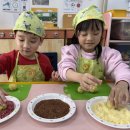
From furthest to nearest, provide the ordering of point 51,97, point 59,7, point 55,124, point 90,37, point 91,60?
point 59,7 < point 91,60 < point 90,37 < point 51,97 < point 55,124

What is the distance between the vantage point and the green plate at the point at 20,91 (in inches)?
26.2

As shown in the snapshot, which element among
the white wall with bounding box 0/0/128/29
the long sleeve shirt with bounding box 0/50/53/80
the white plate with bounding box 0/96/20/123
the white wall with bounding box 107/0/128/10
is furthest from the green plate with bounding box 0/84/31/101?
the white wall with bounding box 107/0/128/10

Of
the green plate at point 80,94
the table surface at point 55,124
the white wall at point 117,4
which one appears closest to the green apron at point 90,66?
the green plate at point 80,94

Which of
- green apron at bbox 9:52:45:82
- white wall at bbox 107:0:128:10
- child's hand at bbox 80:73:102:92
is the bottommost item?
green apron at bbox 9:52:45:82

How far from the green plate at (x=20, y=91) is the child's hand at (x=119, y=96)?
0.33 m

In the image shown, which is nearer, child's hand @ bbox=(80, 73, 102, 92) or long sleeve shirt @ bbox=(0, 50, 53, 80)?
child's hand @ bbox=(80, 73, 102, 92)

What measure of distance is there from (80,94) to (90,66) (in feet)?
0.89

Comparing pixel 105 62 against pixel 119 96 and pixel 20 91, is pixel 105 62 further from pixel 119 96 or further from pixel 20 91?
pixel 20 91

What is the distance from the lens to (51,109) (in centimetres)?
56

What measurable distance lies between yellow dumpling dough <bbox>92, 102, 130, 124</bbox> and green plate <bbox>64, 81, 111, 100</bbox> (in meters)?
0.08

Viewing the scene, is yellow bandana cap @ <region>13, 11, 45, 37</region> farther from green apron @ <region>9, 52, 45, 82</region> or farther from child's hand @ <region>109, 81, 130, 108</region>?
child's hand @ <region>109, 81, 130, 108</region>

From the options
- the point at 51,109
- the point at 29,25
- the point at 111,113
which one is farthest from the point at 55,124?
the point at 29,25

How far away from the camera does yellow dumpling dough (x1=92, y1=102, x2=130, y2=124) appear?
524 millimetres

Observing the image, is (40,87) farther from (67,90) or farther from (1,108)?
(1,108)
